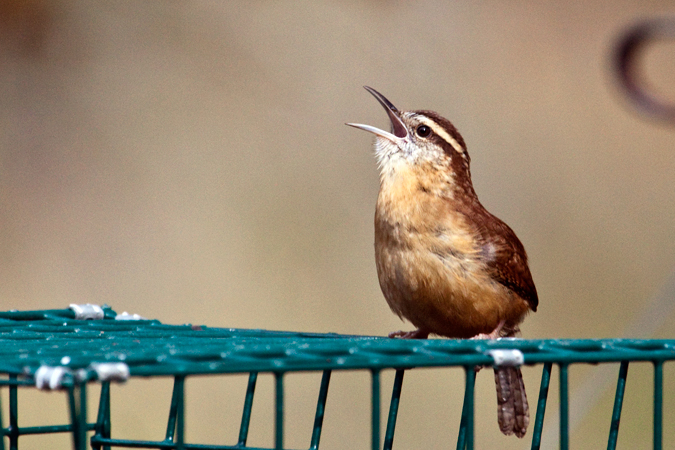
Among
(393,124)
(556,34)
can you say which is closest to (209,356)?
(393,124)

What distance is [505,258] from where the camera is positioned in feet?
14.1

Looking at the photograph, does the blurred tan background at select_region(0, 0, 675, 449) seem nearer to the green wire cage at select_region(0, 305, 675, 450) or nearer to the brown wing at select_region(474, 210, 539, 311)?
the brown wing at select_region(474, 210, 539, 311)

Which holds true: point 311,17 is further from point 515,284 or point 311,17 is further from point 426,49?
point 515,284

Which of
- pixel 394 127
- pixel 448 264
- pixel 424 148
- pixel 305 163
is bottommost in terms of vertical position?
pixel 448 264

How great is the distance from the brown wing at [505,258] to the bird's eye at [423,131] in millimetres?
525

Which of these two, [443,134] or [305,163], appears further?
[305,163]

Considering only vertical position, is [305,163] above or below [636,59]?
above

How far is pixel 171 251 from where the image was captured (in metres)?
7.55

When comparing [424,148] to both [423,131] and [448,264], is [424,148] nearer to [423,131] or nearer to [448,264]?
[423,131]

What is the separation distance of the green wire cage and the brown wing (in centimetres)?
107

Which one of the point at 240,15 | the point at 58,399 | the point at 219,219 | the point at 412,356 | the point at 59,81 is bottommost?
the point at 58,399

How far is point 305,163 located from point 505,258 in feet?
12.1

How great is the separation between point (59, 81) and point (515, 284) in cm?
470

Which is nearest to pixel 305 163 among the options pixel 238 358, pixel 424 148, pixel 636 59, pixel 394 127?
pixel 394 127
